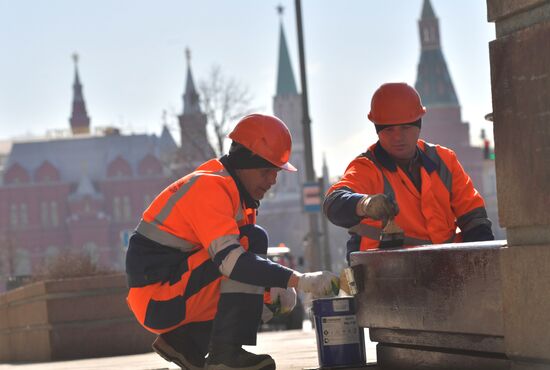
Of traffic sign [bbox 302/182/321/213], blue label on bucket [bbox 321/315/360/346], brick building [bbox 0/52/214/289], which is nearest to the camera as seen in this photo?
blue label on bucket [bbox 321/315/360/346]

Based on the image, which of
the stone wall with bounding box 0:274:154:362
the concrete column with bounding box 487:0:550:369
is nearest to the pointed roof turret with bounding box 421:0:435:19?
the stone wall with bounding box 0:274:154:362

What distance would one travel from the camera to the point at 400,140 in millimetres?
5691

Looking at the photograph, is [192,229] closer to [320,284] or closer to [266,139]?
[266,139]

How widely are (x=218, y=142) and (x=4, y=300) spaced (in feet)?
83.9

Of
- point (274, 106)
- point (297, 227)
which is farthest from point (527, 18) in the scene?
point (274, 106)

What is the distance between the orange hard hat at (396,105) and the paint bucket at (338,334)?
96cm

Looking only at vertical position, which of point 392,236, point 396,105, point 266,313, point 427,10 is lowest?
point 266,313

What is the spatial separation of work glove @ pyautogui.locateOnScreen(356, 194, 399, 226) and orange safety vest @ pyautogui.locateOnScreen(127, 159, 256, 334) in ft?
1.47

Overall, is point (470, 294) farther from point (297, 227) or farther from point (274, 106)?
point (274, 106)

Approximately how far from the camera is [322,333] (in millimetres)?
5105

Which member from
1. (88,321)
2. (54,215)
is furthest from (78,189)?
(88,321)

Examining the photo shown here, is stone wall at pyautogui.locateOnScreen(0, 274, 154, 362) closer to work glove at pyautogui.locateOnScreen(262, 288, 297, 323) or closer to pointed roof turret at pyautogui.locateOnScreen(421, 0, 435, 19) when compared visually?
work glove at pyautogui.locateOnScreen(262, 288, 297, 323)

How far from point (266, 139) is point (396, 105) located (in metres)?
0.89

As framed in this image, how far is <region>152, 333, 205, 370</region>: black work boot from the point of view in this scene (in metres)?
5.16
